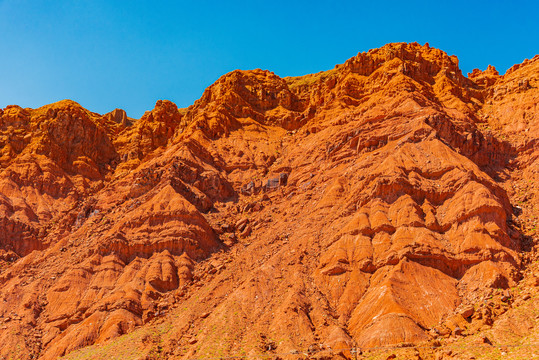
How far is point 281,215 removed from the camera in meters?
65.3

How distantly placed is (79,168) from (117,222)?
3506cm

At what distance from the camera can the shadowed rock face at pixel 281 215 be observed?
45.6m

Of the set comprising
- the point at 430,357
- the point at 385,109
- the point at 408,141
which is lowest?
the point at 430,357

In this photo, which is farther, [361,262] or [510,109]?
[510,109]

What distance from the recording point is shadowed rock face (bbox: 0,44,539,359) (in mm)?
45594

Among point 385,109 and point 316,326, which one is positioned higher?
point 385,109

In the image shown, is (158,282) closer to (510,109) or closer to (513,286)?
(513,286)

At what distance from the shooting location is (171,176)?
236 feet

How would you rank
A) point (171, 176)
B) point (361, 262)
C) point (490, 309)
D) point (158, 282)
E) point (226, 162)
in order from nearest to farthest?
point (490, 309) → point (361, 262) → point (158, 282) → point (171, 176) → point (226, 162)

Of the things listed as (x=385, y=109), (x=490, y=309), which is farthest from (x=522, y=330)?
(x=385, y=109)

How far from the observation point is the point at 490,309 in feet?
131

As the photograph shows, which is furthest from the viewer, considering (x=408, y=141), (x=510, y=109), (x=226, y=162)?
(x=226, y=162)

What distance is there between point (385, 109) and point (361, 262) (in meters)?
32.1

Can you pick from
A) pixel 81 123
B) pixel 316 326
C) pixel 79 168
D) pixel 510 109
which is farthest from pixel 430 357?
pixel 81 123
